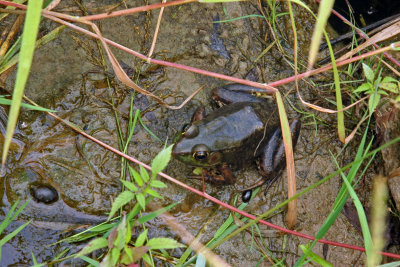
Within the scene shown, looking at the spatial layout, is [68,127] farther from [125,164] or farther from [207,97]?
[207,97]

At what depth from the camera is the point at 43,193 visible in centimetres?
312

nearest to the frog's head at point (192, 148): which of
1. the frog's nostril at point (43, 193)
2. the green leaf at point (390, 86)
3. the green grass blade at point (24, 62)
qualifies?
the frog's nostril at point (43, 193)

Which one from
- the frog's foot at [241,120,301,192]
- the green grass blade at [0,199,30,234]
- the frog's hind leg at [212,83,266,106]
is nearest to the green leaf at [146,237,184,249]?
the green grass blade at [0,199,30,234]

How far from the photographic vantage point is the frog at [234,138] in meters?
3.19

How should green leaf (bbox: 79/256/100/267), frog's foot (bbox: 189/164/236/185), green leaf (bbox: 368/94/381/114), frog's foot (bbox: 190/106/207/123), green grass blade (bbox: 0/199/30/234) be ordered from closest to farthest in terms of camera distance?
green grass blade (bbox: 0/199/30/234) → green leaf (bbox: 79/256/100/267) → green leaf (bbox: 368/94/381/114) → frog's foot (bbox: 189/164/236/185) → frog's foot (bbox: 190/106/207/123)

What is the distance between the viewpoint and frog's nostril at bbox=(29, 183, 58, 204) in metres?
3.11

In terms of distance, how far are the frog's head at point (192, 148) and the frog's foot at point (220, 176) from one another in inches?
8.5

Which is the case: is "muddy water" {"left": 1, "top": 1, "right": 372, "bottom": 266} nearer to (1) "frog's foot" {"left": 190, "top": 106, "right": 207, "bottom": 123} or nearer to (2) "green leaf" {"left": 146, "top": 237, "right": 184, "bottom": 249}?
(1) "frog's foot" {"left": 190, "top": 106, "right": 207, "bottom": 123}

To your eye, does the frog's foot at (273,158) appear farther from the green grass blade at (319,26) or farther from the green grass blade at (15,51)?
the green grass blade at (15,51)

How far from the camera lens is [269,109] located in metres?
3.49

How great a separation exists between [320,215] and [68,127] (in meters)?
2.59

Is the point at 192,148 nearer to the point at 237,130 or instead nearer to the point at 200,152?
the point at 200,152

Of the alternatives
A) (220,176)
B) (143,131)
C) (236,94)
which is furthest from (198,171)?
(236,94)

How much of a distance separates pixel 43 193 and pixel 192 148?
4.43 ft
